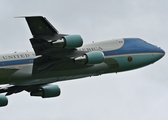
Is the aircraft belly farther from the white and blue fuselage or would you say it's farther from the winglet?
the winglet

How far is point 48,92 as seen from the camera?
227 ft

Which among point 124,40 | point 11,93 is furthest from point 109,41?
point 11,93

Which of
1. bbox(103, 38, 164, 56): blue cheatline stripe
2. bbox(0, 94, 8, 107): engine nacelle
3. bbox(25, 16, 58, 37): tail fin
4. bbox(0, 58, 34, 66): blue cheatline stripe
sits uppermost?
bbox(25, 16, 58, 37): tail fin

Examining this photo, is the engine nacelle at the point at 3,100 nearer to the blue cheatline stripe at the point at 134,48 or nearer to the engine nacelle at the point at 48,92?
the engine nacelle at the point at 48,92

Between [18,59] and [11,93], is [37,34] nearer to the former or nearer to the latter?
[18,59]

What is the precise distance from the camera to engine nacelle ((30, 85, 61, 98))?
69312 millimetres

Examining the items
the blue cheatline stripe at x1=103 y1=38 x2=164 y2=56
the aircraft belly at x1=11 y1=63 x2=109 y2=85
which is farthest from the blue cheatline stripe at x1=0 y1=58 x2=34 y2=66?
the blue cheatline stripe at x1=103 y1=38 x2=164 y2=56

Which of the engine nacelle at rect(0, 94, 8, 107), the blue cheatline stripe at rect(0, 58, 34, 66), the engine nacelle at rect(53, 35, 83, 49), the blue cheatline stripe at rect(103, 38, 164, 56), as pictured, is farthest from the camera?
the engine nacelle at rect(0, 94, 8, 107)

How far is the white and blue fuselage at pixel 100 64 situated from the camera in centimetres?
6103

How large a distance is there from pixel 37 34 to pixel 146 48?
15372 mm

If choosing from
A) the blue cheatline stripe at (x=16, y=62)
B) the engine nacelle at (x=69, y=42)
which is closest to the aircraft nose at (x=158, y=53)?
the engine nacelle at (x=69, y=42)

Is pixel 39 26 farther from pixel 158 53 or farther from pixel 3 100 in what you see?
pixel 158 53

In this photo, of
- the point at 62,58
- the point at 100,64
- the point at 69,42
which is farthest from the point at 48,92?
the point at 69,42

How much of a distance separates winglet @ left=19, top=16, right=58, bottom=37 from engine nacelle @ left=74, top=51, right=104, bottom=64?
4.28m
